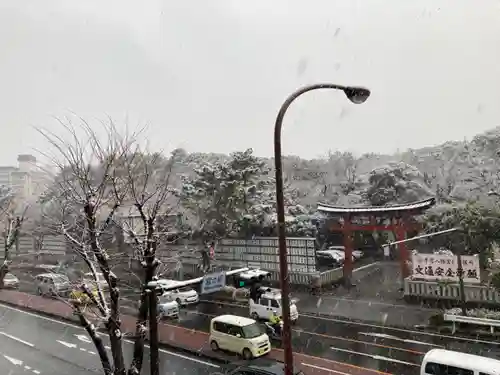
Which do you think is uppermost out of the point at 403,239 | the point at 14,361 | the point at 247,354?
the point at 403,239

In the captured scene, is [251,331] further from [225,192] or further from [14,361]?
[225,192]

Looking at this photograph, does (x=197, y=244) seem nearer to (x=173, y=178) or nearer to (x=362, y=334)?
(x=173, y=178)

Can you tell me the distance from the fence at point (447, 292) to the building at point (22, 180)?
19.2 meters

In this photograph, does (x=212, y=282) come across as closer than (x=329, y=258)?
Yes

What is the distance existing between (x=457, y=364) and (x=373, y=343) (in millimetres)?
5441

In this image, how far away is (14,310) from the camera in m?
26.8

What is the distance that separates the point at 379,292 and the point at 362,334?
664 centimetres

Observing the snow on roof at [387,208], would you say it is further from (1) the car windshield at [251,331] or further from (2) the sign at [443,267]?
(1) the car windshield at [251,331]

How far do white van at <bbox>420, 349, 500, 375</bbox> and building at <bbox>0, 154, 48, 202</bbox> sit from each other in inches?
790

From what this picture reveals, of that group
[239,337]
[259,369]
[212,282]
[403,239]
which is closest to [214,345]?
[239,337]

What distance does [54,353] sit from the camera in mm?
18500

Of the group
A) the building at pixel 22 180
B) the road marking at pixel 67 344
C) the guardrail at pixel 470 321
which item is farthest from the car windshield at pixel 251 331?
the building at pixel 22 180

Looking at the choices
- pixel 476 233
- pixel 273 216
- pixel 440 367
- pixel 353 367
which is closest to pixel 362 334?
pixel 353 367

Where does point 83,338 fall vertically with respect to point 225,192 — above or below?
below
